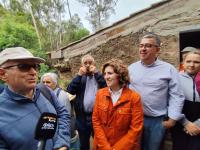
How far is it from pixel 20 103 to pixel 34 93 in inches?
8.6

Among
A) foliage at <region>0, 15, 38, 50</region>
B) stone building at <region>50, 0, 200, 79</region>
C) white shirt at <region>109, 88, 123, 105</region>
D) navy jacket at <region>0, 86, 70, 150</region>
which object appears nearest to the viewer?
navy jacket at <region>0, 86, 70, 150</region>

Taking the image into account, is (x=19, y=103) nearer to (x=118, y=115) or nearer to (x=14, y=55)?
(x=14, y=55)

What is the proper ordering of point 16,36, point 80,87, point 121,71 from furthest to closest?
1. point 16,36
2. point 80,87
3. point 121,71

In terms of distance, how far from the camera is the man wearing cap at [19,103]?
2309 millimetres

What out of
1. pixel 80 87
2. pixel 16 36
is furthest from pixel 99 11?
pixel 80 87

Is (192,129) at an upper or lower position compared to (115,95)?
lower

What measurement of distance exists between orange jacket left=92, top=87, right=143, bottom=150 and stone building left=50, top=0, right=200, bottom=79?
2.83m

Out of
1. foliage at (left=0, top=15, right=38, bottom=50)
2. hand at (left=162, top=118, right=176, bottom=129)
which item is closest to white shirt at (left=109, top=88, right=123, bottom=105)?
hand at (left=162, top=118, right=176, bottom=129)

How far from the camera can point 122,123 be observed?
12.5 feet

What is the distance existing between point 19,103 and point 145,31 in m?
4.82

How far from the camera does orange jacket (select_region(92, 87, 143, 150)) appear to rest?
3.80 metres

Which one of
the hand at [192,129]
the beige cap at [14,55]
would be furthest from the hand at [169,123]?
the beige cap at [14,55]

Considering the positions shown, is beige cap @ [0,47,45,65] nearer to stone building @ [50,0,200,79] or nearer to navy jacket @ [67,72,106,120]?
navy jacket @ [67,72,106,120]

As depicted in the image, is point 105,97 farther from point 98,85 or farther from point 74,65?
point 74,65
